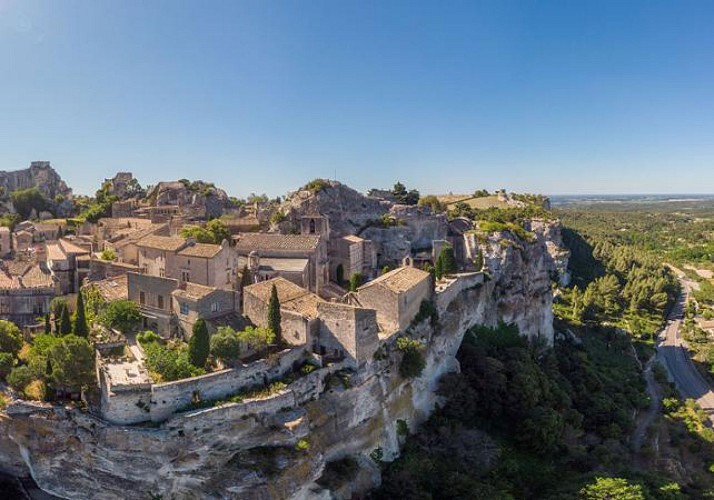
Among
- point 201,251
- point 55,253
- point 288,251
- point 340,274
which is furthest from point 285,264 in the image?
point 55,253

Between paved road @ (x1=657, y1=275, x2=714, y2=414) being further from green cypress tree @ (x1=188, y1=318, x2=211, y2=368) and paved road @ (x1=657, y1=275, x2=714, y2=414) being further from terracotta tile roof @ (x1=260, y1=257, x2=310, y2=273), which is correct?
green cypress tree @ (x1=188, y1=318, x2=211, y2=368)

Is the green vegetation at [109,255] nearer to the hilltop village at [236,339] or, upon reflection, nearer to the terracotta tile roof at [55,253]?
the hilltop village at [236,339]

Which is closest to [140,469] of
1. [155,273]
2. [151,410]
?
[151,410]

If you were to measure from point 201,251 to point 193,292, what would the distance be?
5595 millimetres

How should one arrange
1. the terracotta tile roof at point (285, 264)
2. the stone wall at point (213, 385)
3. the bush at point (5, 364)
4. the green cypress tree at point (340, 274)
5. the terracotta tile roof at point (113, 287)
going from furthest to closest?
the green cypress tree at point (340, 274) → the terracotta tile roof at point (285, 264) → the terracotta tile roof at point (113, 287) → the bush at point (5, 364) → the stone wall at point (213, 385)

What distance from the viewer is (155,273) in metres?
39.7

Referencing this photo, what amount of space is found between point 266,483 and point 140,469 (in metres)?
6.15

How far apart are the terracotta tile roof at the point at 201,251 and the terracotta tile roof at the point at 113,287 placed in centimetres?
474

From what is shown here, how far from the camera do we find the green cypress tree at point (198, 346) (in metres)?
27.2

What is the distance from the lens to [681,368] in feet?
226

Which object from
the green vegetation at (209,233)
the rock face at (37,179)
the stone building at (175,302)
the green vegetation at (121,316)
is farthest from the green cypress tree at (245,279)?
the rock face at (37,179)

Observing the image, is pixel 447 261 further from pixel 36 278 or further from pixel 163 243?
pixel 36 278

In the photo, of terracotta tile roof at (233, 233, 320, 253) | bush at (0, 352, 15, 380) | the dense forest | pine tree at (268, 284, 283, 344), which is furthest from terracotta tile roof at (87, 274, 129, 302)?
the dense forest

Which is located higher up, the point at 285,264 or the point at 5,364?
the point at 285,264
